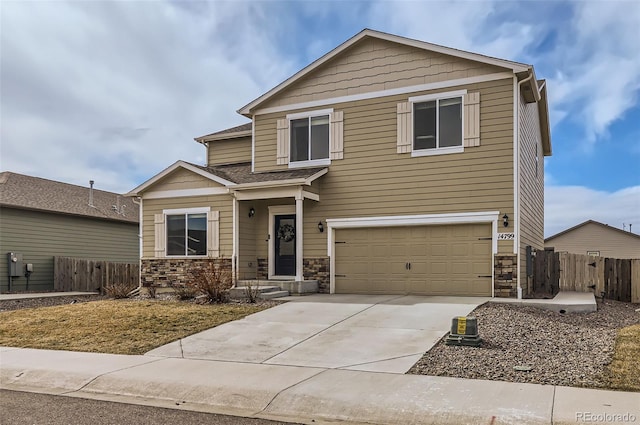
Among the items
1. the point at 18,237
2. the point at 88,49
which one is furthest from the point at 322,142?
the point at 18,237

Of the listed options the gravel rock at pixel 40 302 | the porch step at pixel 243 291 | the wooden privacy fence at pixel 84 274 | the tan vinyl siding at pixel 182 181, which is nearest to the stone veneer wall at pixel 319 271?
the porch step at pixel 243 291

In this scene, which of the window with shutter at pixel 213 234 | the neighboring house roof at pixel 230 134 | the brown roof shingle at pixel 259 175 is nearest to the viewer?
the brown roof shingle at pixel 259 175

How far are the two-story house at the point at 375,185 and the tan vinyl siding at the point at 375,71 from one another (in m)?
0.03

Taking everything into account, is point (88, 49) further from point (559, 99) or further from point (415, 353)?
point (559, 99)

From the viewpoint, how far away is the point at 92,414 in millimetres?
5809

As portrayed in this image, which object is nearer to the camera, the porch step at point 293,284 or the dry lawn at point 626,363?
the dry lawn at point 626,363

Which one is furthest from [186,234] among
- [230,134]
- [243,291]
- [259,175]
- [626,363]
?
[626,363]

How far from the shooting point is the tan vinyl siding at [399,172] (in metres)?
13.6

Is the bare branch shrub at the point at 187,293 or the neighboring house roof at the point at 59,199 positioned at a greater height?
the neighboring house roof at the point at 59,199

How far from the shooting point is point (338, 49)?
15.6 metres

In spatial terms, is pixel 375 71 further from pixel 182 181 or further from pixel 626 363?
pixel 626 363

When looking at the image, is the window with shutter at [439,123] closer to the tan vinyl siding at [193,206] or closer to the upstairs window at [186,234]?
the tan vinyl siding at [193,206]

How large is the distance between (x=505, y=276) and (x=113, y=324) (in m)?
9.07

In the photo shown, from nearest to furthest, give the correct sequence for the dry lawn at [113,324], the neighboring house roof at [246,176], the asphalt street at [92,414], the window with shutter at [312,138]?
the asphalt street at [92,414], the dry lawn at [113,324], the neighboring house roof at [246,176], the window with shutter at [312,138]
